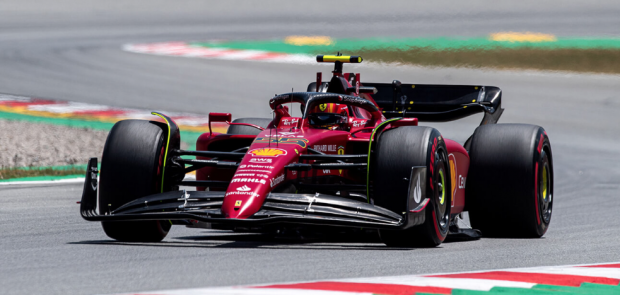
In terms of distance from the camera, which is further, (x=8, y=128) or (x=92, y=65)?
(x=92, y=65)

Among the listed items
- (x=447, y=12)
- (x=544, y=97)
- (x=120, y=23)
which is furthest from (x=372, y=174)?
(x=120, y=23)

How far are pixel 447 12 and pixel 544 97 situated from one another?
8290 mm

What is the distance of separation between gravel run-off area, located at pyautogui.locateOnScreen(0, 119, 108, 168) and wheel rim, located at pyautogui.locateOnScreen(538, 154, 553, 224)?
25.9 feet

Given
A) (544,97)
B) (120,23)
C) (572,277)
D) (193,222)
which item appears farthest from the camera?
(120,23)

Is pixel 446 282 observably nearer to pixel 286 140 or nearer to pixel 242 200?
pixel 242 200

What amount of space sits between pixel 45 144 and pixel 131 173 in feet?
26.6

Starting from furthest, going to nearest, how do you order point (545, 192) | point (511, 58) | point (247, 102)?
1. point (511, 58)
2. point (247, 102)
3. point (545, 192)

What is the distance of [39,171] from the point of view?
46.4 ft

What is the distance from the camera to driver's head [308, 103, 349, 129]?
8.93 metres

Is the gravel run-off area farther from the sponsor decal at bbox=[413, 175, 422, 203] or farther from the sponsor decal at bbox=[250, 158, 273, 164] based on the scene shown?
the sponsor decal at bbox=[413, 175, 422, 203]

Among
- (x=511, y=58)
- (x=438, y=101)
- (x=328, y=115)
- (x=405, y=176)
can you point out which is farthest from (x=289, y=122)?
(x=511, y=58)

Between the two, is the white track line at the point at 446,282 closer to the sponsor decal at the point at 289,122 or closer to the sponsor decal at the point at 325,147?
the sponsor decal at the point at 325,147

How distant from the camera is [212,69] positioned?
26.3 metres

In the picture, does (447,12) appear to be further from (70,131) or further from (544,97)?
(70,131)
